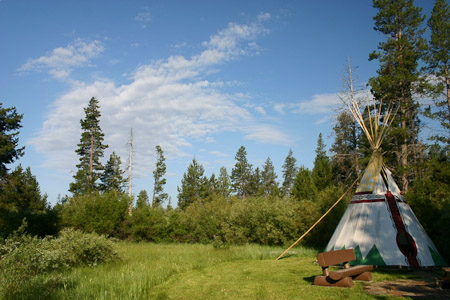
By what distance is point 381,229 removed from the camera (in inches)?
391

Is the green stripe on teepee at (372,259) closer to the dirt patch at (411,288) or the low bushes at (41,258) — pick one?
the dirt patch at (411,288)

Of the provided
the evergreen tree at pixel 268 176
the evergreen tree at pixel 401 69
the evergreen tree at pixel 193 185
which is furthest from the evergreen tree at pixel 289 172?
the evergreen tree at pixel 401 69

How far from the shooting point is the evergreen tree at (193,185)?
145 ft

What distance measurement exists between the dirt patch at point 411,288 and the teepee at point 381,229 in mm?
1224

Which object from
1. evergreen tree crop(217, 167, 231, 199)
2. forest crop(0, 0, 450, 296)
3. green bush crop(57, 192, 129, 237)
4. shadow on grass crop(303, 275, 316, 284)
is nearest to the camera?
shadow on grass crop(303, 275, 316, 284)

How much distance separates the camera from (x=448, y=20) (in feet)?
63.3

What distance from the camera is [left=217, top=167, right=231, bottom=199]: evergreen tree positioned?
52.3m

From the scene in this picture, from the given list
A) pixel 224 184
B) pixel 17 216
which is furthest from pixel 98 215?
pixel 224 184

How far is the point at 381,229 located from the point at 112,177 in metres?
39.3

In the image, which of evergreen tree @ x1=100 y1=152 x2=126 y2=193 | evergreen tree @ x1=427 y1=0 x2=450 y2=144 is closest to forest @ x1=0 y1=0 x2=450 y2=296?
evergreen tree @ x1=427 y1=0 x2=450 y2=144

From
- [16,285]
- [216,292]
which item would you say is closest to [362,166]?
[216,292]

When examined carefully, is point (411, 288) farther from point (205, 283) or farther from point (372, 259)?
point (205, 283)

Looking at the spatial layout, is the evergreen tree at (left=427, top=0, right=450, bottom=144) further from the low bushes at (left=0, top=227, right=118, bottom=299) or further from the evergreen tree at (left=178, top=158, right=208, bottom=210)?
the evergreen tree at (left=178, top=158, right=208, bottom=210)

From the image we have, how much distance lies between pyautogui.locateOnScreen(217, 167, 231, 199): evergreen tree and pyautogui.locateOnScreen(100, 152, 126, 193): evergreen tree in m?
15.5
